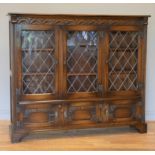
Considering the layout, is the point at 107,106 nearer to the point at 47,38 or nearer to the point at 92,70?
the point at 92,70

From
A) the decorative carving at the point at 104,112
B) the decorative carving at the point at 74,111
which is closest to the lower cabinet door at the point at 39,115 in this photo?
the decorative carving at the point at 74,111

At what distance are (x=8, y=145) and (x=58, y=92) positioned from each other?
33.9 inches

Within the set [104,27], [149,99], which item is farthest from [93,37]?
[149,99]

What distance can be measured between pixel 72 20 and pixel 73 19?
0.02m

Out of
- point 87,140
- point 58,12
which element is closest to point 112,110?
point 87,140

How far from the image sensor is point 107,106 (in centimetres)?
396

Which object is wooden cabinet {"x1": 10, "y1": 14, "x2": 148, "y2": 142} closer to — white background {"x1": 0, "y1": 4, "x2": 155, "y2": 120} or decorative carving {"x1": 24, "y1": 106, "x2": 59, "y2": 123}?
decorative carving {"x1": 24, "y1": 106, "x2": 59, "y2": 123}

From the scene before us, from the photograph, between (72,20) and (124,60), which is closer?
(72,20)

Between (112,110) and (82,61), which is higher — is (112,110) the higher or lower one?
the lower one

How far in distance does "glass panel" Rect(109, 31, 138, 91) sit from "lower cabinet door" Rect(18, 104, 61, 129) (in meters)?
0.80

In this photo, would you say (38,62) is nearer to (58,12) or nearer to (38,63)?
(38,63)

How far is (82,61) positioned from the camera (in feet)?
12.8

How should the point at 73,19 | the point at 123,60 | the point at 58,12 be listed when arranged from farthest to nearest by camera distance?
the point at 58,12 < the point at 123,60 < the point at 73,19

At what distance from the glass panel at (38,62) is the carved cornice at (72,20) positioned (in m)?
Result: 0.14
